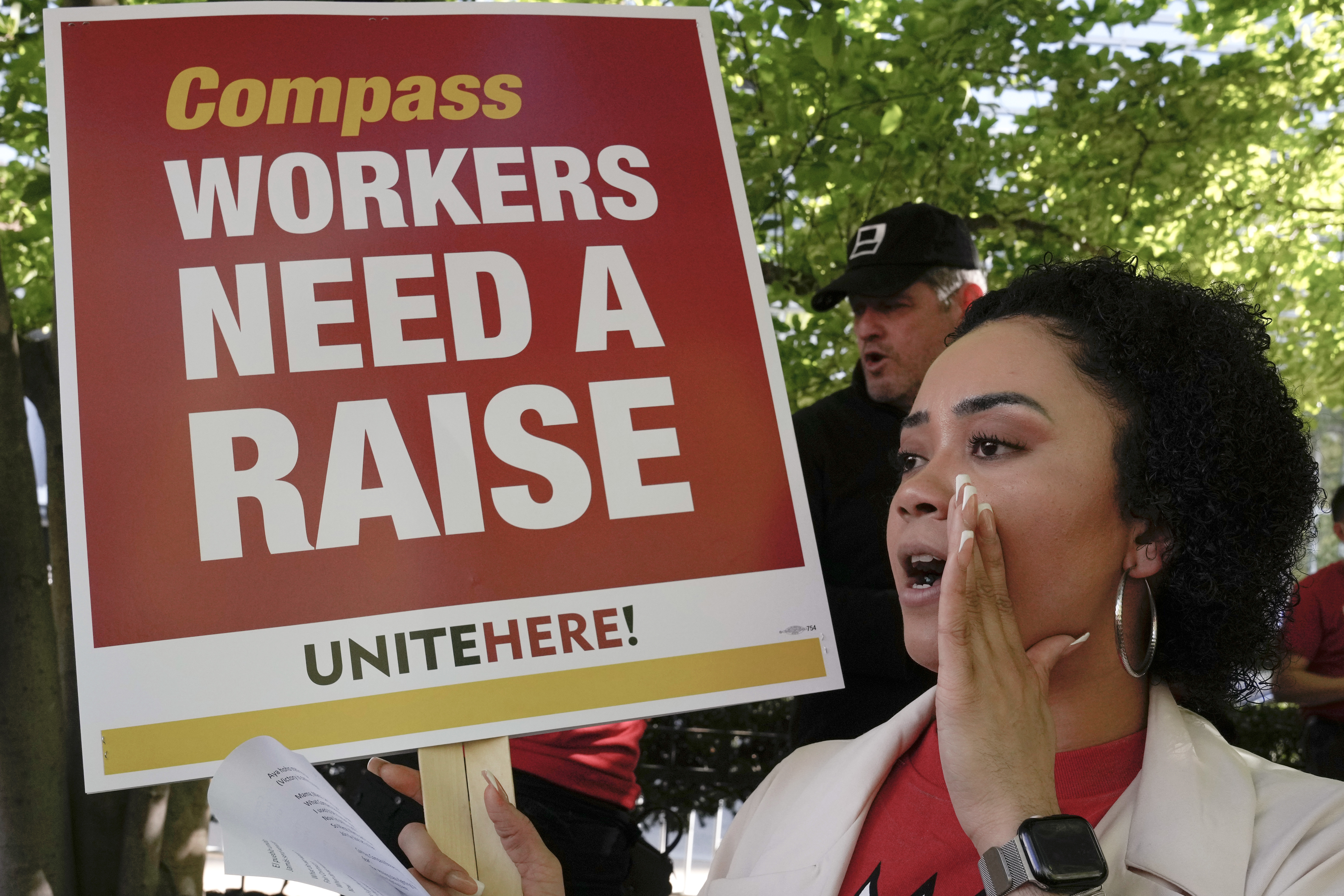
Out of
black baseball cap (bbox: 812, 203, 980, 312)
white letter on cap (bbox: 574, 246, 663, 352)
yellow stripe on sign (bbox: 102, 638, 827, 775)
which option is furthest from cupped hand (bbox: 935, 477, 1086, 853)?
black baseball cap (bbox: 812, 203, 980, 312)

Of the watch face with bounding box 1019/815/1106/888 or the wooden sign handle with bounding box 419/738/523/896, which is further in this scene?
the wooden sign handle with bounding box 419/738/523/896

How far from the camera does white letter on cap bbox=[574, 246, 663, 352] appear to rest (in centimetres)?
173

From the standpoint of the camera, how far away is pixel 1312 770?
15.3 ft

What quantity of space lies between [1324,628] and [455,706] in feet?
13.9

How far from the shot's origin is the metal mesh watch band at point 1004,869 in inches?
47.1

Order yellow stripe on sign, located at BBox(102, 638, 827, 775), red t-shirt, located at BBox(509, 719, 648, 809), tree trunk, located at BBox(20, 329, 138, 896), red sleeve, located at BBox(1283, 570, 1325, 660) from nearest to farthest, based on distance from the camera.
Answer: yellow stripe on sign, located at BBox(102, 638, 827, 775) < red t-shirt, located at BBox(509, 719, 648, 809) < tree trunk, located at BBox(20, 329, 138, 896) < red sleeve, located at BBox(1283, 570, 1325, 660)

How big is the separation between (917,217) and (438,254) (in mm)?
1811

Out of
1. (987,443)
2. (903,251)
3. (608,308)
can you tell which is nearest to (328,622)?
(608,308)

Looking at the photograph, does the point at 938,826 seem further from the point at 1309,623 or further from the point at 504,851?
the point at 1309,623

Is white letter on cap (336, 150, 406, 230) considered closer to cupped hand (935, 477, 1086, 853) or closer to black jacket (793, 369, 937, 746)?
cupped hand (935, 477, 1086, 853)

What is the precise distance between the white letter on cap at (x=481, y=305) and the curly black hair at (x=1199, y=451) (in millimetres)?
717

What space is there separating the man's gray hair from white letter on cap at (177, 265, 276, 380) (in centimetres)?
198

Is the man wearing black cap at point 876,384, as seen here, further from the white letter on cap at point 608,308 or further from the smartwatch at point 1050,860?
the smartwatch at point 1050,860

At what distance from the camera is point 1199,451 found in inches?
58.6
